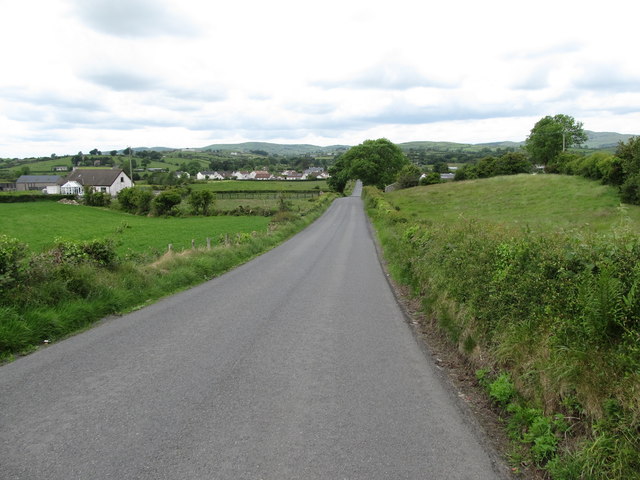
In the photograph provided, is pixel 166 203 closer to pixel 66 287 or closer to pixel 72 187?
pixel 66 287

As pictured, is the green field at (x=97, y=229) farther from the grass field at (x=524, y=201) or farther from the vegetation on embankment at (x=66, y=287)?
the grass field at (x=524, y=201)

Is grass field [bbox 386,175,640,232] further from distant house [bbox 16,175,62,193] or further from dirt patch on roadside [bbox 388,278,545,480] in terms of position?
distant house [bbox 16,175,62,193]

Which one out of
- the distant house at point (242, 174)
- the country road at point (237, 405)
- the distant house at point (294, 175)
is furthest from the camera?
the distant house at point (242, 174)

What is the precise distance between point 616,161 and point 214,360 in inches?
1866

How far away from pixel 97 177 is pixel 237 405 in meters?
108

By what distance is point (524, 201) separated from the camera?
45906 mm

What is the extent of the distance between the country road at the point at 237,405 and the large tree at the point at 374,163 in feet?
297

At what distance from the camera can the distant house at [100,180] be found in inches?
3844

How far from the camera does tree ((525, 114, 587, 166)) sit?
8488 cm

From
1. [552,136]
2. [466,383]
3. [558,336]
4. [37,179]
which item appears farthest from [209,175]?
[558,336]

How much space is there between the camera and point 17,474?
4.01m

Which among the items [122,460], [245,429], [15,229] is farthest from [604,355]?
[15,229]

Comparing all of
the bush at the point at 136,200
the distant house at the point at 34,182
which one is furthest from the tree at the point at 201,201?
the distant house at the point at 34,182

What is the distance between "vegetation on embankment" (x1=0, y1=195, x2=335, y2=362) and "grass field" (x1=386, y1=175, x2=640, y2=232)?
18967 millimetres
